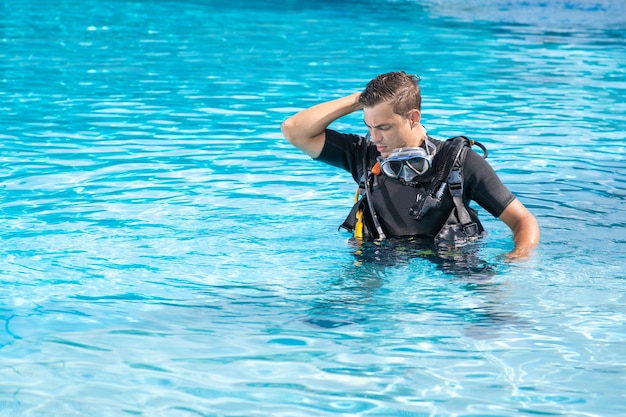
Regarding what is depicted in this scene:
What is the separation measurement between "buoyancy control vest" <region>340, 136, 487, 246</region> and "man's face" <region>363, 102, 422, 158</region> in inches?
6.3

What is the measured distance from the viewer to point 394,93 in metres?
4.40

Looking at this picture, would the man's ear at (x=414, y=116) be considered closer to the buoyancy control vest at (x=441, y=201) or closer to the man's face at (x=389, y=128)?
the man's face at (x=389, y=128)

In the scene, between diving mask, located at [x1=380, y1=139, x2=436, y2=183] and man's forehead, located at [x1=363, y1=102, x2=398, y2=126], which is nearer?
man's forehead, located at [x1=363, y1=102, x2=398, y2=126]

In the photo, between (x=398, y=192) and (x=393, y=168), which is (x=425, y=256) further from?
(x=393, y=168)

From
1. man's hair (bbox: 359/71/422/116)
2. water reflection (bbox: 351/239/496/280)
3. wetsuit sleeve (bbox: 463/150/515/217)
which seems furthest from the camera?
water reflection (bbox: 351/239/496/280)

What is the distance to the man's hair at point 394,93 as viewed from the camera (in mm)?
4398

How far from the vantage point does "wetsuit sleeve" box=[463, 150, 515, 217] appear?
4.50 metres

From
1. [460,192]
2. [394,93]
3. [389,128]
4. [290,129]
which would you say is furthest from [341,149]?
[460,192]

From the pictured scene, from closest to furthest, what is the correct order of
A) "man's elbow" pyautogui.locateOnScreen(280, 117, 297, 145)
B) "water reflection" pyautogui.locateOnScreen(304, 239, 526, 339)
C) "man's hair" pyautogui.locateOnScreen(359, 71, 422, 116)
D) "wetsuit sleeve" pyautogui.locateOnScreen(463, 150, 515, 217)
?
"water reflection" pyautogui.locateOnScreen(304, 239, 526, 339), "man's hair" pyautogui.locateOnScreen(359, 71, 422, 116), "wetsuit sleeve" pyautogui.locateOnScreen(463, 150, 515, 217), "man's elbow" pyautogui.locateOnScreen(280, 117, 297, 145)

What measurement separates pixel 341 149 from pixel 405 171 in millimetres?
354

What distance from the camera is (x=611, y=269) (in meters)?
4.98

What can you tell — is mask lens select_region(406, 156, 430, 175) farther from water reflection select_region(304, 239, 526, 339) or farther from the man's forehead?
water reflection select_region(304, 239, 526, 339)

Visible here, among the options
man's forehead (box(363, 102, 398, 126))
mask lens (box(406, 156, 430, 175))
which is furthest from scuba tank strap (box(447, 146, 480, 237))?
man's forehead (box(363, 102, 398, 126))

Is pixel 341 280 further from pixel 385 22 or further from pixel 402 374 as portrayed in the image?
pixel 385 22
